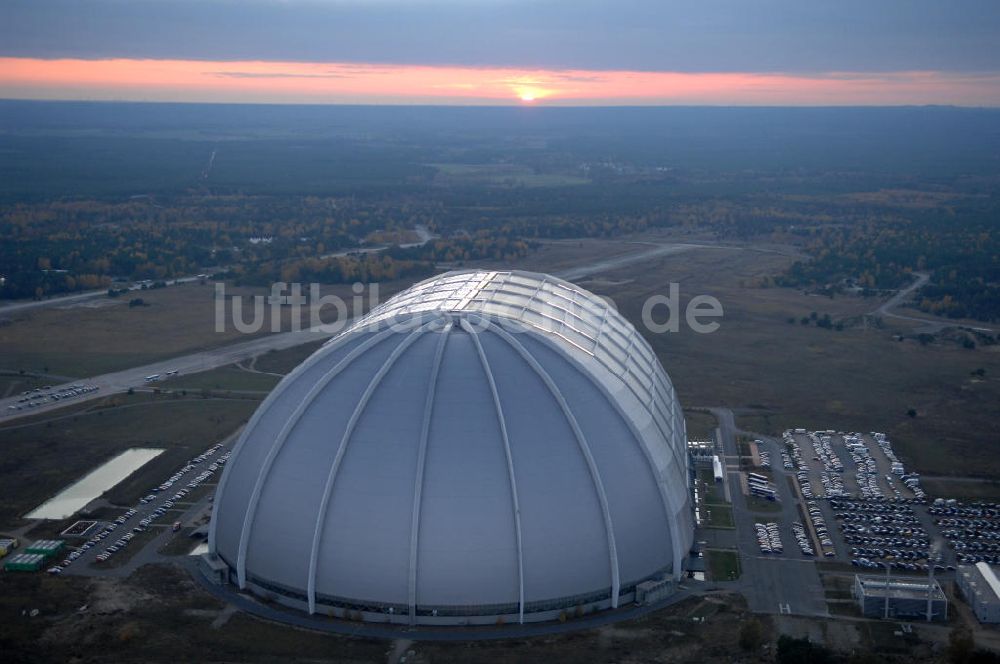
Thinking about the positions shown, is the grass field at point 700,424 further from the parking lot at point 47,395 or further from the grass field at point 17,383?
the grass field at point 17,383

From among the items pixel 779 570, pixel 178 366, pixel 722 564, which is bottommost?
pixel 779 570

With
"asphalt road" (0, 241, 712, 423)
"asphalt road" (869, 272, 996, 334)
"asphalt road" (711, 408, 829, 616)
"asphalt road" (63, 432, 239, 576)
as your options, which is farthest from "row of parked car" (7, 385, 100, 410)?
"asphalt road" (869, 272, 996, 334)

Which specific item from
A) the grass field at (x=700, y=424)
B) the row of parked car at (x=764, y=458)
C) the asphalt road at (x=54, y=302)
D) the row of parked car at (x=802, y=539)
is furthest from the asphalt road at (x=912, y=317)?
the asphalt road at (x=54, y=302)

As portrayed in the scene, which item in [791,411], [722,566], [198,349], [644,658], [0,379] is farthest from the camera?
[198,349]

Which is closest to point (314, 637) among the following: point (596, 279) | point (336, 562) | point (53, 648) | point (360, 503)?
point (336, 562)

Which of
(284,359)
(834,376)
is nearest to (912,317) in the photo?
(834,376)

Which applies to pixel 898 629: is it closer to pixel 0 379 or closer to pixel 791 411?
pixel 791 411

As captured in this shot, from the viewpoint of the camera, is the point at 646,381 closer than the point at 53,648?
No

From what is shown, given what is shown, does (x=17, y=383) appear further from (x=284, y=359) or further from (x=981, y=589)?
(x=981, y=589)
